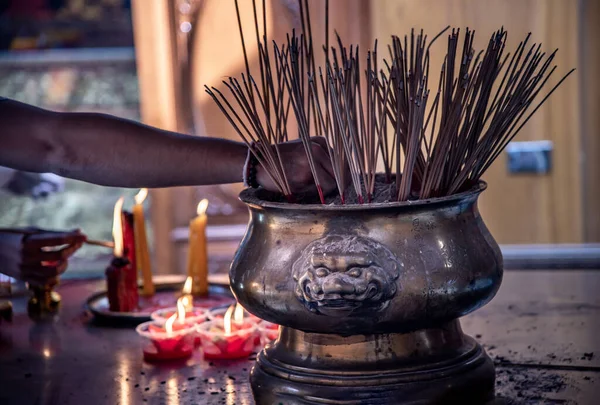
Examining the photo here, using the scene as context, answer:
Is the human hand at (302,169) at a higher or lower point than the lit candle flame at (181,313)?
higher

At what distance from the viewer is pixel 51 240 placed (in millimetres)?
1586

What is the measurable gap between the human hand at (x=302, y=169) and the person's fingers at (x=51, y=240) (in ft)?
2.02

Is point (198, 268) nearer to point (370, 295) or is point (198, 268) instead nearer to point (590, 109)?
point (370, 295)

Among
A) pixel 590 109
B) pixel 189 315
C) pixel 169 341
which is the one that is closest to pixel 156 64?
pixel 590 109

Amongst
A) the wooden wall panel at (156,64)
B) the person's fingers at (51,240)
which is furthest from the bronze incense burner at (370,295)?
the wooden wall panel at (156,64)

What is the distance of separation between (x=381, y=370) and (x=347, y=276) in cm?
15

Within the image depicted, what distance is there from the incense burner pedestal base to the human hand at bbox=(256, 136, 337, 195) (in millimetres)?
Answer: 184

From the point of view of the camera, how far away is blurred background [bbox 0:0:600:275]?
3049 millimetres

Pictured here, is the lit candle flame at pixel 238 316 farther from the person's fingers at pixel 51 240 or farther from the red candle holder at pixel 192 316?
the person's fingers at pixel 51 240

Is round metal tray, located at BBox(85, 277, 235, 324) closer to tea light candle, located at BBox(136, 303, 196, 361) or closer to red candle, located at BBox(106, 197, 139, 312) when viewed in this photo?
red candle, located at BBox(106, 197, 139, 312)

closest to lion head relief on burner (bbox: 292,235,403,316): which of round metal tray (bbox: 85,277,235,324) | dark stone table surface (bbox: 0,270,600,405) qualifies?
dark stone table surface (bbox: 0,270,600,405)

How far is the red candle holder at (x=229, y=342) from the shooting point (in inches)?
50.3

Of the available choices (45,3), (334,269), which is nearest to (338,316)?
(334,269)

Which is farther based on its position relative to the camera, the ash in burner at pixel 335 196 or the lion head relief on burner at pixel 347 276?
the ash in burner at pixel 335 196
